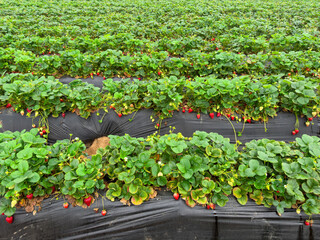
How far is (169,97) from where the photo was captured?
3598 millimetres

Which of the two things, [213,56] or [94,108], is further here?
[213,56]

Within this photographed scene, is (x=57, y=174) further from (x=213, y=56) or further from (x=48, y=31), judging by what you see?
(x=48, y=31)

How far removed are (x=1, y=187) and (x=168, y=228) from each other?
6.59ft

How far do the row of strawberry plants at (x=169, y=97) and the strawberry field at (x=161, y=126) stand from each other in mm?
23

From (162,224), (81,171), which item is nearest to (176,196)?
(162,224)

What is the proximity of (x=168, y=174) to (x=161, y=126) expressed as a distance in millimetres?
1505

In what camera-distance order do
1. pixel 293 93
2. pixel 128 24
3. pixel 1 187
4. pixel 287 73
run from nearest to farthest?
pixel 1 187
pixel 293 93
pixel 287 73
pixel 128 24

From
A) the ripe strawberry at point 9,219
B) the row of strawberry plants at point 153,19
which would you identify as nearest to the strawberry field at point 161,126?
the ripe strawberry at point 9,219

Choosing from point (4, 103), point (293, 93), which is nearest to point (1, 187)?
point (4, 103)

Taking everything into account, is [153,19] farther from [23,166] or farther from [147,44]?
[23,166]

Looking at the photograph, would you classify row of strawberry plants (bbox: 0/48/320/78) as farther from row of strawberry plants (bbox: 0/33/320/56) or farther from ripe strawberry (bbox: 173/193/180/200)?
ripe strawberry (bbox: 173/193/180/200)

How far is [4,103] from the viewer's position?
3852 mm

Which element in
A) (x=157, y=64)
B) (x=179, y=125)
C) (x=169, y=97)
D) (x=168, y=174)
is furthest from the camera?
(x=157, y=64)

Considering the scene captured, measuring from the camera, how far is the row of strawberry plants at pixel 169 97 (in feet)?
11.7
